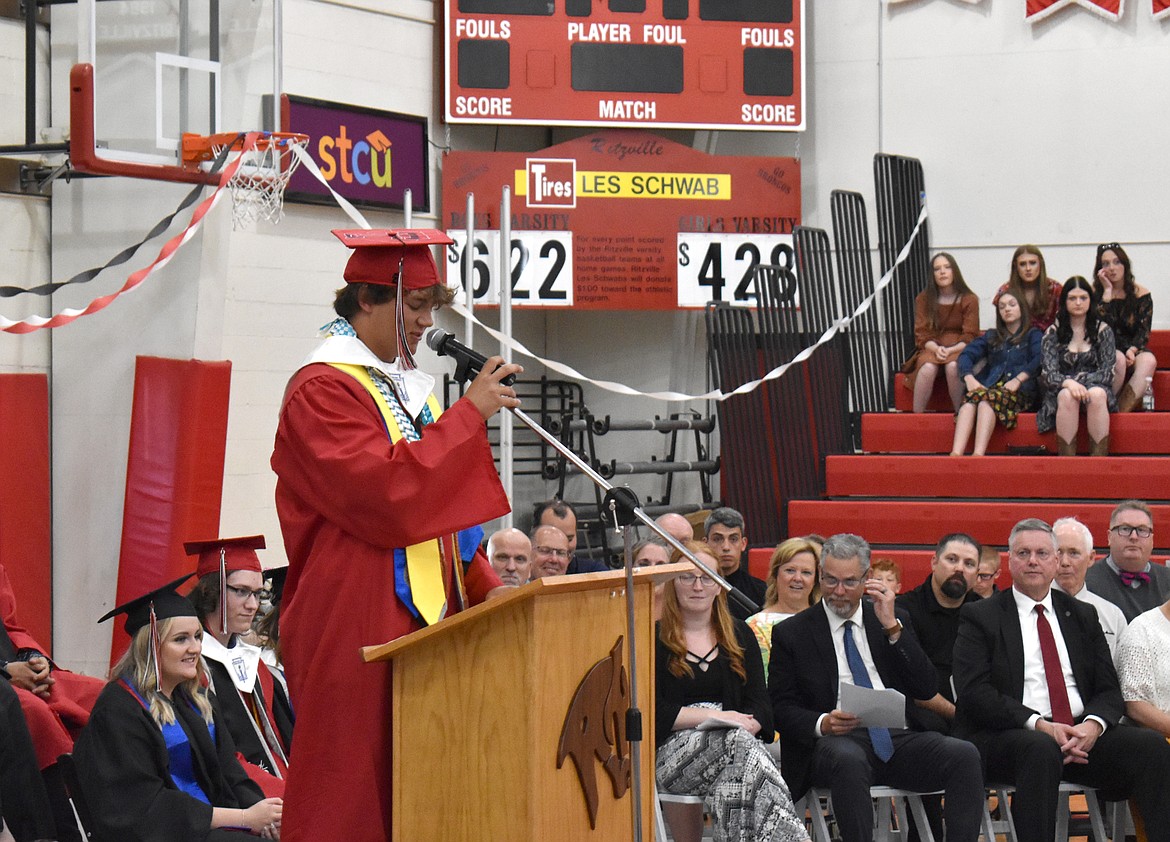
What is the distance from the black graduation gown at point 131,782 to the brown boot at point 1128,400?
6.82m

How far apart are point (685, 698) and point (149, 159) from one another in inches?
145

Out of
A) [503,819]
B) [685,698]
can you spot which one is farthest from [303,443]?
[685,698]

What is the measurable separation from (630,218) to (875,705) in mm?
5926

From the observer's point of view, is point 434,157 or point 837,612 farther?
point 434,157

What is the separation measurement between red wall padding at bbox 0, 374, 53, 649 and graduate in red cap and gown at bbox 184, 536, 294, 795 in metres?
2.38

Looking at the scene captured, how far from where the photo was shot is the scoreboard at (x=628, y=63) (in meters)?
10.2

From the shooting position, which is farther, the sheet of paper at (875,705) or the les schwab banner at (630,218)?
the les schwab banner at (630,218)

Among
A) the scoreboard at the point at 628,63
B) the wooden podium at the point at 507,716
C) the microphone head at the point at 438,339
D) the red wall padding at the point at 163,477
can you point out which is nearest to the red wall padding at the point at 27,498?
the red wall padding at the point at 163,477

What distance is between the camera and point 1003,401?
31.2 feet

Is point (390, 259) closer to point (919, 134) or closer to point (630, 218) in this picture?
point (630, 218)

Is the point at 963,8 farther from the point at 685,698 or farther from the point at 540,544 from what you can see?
the point at 685,698

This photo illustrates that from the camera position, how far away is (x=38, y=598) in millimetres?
7535

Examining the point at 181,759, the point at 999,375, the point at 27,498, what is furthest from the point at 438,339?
the point at 999,375

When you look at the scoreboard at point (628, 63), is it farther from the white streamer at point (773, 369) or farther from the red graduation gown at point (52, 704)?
the red graduation gown at point (52, 704)
